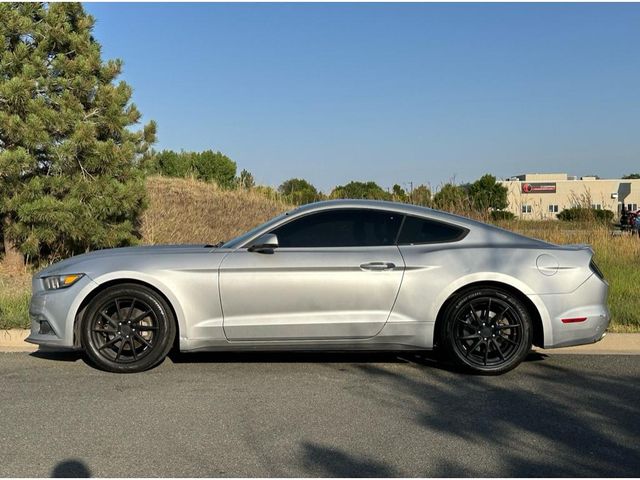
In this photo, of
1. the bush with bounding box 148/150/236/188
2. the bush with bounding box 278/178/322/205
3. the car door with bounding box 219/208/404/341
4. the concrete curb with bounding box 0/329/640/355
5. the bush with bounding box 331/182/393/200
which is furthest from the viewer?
the bush with bounding box 148/150/236/188

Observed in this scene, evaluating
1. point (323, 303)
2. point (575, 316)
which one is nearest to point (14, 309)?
point (323, 303)

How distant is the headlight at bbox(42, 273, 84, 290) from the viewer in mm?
5660

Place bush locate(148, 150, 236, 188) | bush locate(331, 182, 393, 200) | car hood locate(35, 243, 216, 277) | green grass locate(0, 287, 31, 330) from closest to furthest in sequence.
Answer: car hood locate(35, 243, 216, 277) → green grass locate(0, 287, 31, 330) → bush locate(331, 182, 393, 200) → bush locate(148, 150, 236, 188)

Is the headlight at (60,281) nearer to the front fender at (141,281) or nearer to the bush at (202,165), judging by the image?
the front fender at (141,281)

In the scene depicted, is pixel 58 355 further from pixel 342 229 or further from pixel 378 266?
pixel 378 266

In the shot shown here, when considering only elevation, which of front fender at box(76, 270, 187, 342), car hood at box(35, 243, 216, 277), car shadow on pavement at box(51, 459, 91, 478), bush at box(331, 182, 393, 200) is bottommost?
car shadow on pavement at box(51, 459, 91, 478)

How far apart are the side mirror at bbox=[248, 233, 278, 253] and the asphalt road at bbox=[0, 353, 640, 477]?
3.58ft

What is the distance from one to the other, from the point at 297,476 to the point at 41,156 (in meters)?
8.07

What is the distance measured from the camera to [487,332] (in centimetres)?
566

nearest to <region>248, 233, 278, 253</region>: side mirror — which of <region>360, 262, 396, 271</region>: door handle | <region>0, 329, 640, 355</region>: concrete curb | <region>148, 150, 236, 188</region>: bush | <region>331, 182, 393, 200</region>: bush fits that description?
<region>360, 262, 396, 271</region>: door handle

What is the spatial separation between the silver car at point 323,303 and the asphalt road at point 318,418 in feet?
1.00

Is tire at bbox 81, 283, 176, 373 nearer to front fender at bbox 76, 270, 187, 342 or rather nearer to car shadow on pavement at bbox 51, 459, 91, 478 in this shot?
front fender at bbox 76, 270, 187, 342

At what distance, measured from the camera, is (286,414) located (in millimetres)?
4645

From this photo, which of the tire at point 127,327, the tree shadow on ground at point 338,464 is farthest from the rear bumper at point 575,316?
the tire at point 127,327
